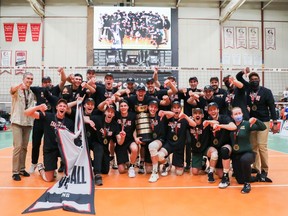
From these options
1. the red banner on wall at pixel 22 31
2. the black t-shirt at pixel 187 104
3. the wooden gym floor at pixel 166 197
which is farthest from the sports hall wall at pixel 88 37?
the wooden gym floor at pixel 166 197

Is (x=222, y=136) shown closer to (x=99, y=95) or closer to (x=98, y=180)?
(x=98, y=180)

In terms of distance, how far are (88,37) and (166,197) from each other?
12792 mm

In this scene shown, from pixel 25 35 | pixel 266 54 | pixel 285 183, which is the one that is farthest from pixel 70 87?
pixel 266 54

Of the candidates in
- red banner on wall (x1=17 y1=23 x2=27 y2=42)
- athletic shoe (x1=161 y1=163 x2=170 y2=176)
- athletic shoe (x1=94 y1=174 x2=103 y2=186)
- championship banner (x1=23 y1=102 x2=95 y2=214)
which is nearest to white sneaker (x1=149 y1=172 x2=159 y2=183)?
athletic shoe (x1=161 y1=163 x2=170 y2=176)

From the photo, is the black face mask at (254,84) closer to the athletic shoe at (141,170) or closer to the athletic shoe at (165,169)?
the athletic shoe at (165,169)

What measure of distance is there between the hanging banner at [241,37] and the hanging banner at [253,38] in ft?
0.86

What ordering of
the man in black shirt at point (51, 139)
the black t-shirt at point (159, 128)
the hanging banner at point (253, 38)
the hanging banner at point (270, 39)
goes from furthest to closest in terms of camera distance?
the hanging banner at point (270, 39) < the hanging banner at point (253, 38) < the black t-shirt at point (159, 128) < the man in black shirt at point (51, 139)

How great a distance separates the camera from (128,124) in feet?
16.8

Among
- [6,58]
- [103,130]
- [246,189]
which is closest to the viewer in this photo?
[246,189]

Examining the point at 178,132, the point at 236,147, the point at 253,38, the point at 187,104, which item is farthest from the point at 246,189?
the point at 253,38

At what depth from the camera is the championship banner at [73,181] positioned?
3215 mm

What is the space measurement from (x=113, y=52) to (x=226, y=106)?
9855mm

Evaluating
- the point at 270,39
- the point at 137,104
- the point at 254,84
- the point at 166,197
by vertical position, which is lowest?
the point at 166,197

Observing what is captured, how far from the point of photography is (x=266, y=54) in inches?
623
